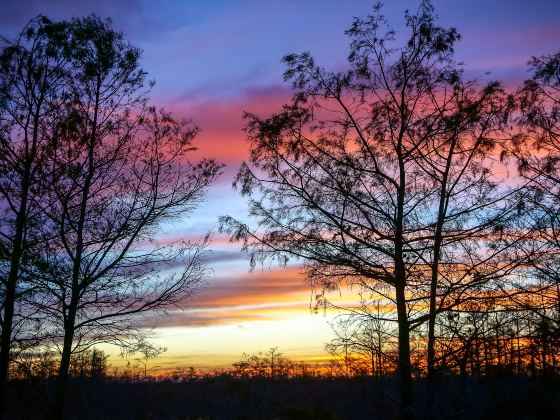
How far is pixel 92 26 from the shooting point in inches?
479

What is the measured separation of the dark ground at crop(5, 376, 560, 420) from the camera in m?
15.7

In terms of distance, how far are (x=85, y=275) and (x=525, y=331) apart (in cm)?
944

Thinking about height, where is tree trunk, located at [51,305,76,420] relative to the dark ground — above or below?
above

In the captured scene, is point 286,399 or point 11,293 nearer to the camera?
point 11,293

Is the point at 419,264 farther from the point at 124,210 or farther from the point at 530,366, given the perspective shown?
the point at 530,366

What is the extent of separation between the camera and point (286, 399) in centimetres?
9156

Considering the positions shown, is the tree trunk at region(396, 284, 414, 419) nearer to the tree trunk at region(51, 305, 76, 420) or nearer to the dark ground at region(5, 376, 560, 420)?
the dark ground at region(5, 376, 560, 420)

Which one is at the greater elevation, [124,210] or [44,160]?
[44,160]

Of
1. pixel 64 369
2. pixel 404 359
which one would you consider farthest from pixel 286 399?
pixel 404 359

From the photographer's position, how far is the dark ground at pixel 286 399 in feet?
51.4

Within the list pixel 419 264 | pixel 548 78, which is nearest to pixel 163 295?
pixel 419 264

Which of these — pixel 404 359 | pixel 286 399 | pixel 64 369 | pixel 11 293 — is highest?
pixel 11 293

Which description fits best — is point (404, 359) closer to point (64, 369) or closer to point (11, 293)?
point (64, 369)

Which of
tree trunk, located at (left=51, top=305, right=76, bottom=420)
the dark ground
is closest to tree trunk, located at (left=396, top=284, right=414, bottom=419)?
the dark ground
